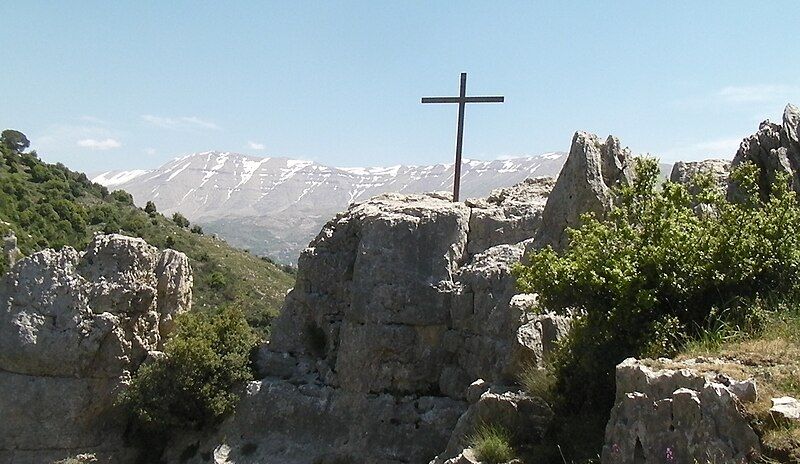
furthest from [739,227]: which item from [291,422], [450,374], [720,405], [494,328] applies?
[291,422]

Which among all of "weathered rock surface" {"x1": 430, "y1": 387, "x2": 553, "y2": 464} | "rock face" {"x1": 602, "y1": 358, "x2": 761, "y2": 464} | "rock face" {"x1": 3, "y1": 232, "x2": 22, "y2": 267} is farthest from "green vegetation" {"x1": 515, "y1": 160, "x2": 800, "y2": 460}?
"rock face" {"x1": 3, "y1": 232, "x2": 22, "y2": 267}

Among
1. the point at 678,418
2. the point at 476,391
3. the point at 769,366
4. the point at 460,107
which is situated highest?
the point at 460,107

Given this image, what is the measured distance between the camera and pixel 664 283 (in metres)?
9.92

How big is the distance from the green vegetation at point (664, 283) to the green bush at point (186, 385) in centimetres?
1233

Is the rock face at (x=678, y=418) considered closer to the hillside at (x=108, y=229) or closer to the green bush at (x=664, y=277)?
the green bush at (x=664, y=277)

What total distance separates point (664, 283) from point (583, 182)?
7.77 meters

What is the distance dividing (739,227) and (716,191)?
1.35m

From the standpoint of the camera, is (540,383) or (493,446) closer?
(493,446)

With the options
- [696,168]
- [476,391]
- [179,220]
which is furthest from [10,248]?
[696,168]

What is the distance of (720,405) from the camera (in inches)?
279

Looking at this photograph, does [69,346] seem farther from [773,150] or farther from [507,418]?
[773,150]

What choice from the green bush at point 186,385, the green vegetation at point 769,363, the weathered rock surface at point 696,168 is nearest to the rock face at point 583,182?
the weathered rock surface at point 696,168

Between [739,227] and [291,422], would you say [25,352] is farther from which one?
[739,227]

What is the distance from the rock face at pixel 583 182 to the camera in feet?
56.6
